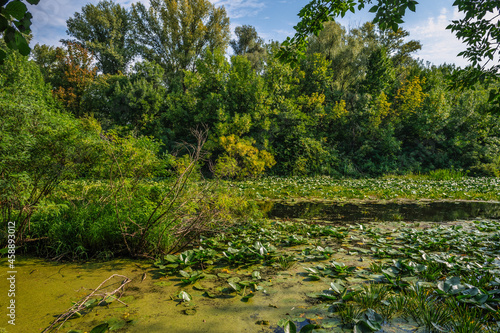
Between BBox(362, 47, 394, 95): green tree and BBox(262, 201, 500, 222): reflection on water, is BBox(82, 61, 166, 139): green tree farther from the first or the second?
BBox(362, 47, 394, 95): green tree

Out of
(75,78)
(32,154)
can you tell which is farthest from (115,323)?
(75,78)

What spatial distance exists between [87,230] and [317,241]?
3.28m

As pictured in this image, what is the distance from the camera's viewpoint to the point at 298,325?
1775 mm

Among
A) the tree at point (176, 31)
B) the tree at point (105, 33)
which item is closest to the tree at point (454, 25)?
the tree at point (176, 31)

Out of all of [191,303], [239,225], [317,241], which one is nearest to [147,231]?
[191,303]

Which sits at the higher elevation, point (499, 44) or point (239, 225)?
point (499, 44)

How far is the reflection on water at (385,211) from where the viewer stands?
5.67 meters

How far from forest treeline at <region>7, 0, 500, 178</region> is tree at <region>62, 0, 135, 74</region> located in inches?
40.7

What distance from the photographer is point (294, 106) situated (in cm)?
1474

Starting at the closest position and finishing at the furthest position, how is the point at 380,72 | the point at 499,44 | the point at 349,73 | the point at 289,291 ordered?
1. the point at 289,291
2. the point at 499,44
3. the point at 380,72
4. the point at 349,73

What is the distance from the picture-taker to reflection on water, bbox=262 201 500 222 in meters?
5.67

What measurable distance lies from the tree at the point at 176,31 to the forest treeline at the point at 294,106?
11cm

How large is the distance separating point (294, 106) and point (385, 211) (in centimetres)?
970

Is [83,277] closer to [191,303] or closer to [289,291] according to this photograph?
[191,303]
